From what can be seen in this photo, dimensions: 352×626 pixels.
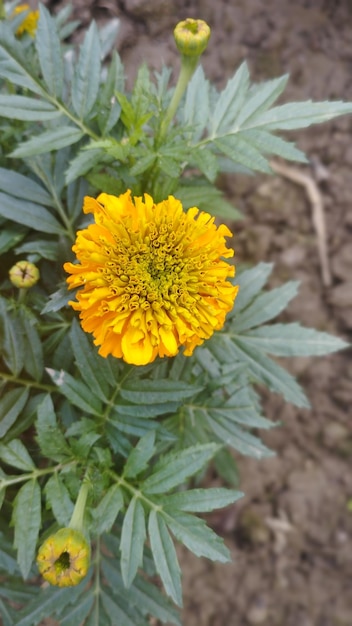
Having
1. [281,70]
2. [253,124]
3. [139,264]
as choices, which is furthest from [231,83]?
[281,70]

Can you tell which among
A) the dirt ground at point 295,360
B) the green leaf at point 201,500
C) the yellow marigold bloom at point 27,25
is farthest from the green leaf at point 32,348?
the dirt ground at point 295,360

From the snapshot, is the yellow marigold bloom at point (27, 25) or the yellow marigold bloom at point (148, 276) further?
the yellow marigold bloom at point (27, 25)

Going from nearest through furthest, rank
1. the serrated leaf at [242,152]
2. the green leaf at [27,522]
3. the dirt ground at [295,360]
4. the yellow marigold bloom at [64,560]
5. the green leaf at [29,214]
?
the yellow marigold bloom at [64,560] → the green leaf at [27,522] → the serrated leaf at [242,152] → the green leaf at [29,214] → the dirt ground at [295,360]

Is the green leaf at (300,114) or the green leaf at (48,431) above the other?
the green leaf at (300,114)

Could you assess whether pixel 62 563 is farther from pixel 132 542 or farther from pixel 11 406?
pixel 11 406

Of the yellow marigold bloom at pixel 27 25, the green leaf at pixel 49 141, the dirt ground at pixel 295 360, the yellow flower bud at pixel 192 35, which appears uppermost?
the yellow marigold bloom at pixel 27 25

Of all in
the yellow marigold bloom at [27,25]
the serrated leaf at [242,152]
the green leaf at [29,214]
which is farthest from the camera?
the yellow marigold bloom at [27,25]

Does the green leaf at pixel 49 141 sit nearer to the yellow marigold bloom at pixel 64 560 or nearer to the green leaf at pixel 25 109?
the green leaf at pixel 25 109
